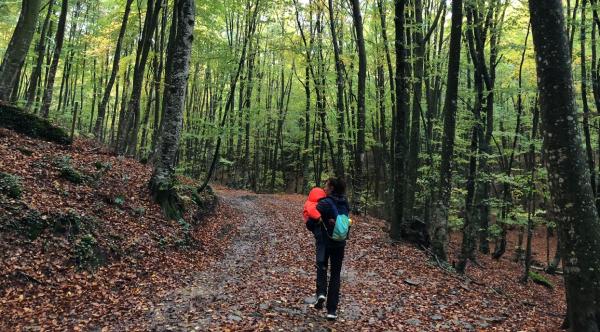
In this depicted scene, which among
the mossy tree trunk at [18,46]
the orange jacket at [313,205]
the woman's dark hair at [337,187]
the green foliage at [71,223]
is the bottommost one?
the green foliage at [71,223]

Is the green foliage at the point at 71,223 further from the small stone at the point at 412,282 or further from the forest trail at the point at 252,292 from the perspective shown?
the small stone at the point at 412,282

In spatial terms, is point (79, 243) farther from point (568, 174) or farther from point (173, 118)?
point (568, 174)

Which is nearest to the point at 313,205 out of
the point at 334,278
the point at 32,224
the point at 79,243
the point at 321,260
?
the point at 321,260

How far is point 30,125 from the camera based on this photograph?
1104 centimetres

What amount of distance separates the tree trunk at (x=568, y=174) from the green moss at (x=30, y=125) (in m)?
12.3

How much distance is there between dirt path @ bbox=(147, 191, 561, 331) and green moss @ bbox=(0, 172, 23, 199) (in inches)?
140

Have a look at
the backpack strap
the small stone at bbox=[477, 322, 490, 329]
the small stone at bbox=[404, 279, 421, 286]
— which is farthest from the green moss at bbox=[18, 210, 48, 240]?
the small stone at bbox=[477, 322, 490, 329]

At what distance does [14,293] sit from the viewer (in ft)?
18.4

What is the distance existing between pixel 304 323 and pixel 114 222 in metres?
5.26

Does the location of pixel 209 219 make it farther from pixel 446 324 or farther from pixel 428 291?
pixel 446 324

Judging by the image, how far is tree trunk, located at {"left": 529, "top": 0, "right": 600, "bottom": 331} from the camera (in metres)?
4.89

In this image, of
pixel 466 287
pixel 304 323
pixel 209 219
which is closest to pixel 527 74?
pixel 466 287

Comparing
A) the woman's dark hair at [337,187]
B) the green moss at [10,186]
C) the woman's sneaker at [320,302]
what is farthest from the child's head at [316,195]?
the green moss at [10,186]

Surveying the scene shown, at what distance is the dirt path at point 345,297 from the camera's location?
581cm
